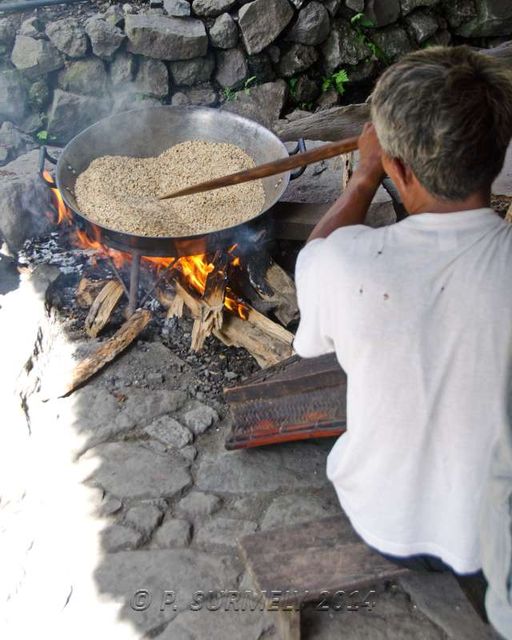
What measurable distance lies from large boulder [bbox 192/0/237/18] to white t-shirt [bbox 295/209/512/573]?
13.5ft

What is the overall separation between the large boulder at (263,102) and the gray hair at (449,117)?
419 centimetres

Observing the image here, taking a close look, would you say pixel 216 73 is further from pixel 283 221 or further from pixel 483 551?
pixel 483 551

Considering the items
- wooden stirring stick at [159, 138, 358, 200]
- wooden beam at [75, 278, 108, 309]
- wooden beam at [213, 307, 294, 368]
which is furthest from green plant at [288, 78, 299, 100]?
wooden stirring stick at [159, 138, 358, 200]

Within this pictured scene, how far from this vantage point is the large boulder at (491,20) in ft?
19.3

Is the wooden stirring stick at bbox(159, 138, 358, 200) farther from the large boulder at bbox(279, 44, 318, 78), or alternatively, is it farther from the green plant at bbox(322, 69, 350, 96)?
the green plant at bbox(322, 69, 350, 96)

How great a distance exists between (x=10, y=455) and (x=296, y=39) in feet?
13.6

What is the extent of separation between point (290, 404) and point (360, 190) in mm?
1102

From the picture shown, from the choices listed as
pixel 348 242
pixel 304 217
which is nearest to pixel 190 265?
pixel 304 217

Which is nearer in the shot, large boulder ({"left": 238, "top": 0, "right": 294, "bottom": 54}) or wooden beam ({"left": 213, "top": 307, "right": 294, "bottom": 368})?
wooden beam ({"left": 213, "top": 307, "right": 294, "bottom": 368})

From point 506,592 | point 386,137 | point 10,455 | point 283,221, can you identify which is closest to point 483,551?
point 506,592

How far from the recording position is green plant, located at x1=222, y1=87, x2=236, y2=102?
18.2ft

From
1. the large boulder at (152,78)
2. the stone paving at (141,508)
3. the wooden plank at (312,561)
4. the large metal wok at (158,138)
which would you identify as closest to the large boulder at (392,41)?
the large boulder at (152,78)

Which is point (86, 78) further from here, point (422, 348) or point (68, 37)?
point (422, 348)

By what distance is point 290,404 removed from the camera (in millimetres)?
2764
